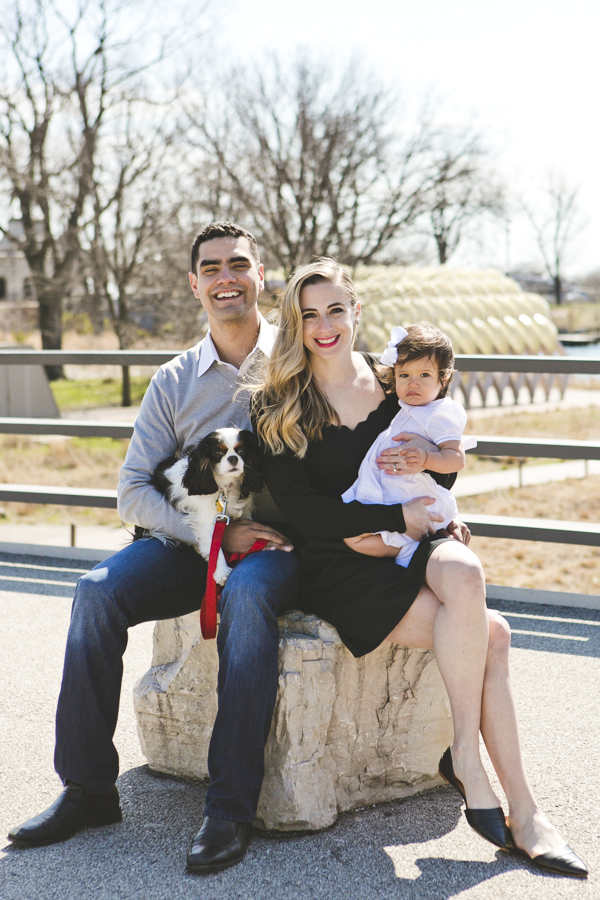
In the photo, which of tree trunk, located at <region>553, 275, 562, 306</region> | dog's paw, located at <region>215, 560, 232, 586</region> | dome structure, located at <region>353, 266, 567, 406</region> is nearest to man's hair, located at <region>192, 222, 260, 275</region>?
dog's paw, located at <region>215, 560, 232, 586</region>

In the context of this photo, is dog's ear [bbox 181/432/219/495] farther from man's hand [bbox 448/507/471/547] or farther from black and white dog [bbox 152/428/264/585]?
man's hand [bbox 448/507/471/547]

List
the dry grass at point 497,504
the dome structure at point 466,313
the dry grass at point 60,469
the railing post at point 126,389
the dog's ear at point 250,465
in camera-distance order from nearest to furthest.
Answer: the dog's ear at point 250,465 → the dry grass at point 497,504 → the dry grass at point 60,469 → the railing post at point 126,389 → the dome structure at point 466,313

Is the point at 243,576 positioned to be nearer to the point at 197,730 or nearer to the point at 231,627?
the point at 231,627

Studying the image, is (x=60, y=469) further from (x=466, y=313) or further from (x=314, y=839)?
(x=466, y=313)

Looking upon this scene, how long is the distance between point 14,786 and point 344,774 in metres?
1.20

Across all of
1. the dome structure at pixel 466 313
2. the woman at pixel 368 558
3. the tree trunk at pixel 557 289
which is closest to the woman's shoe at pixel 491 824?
the woman at pixel 368 558

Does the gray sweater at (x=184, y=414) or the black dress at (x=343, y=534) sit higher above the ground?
the gray sweater at (x=184, y=414)

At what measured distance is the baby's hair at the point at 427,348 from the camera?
288 centimetres

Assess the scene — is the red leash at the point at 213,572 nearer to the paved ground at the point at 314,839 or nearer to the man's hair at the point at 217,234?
the paved ground at the point at 314,839

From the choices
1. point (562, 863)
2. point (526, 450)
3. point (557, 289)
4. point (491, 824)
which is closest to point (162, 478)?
point (491, 824)

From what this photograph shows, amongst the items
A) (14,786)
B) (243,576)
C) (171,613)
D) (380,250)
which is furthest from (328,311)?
(380,250)

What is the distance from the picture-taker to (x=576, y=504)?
8.86m

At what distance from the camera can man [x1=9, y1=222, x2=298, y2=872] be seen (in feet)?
8.21

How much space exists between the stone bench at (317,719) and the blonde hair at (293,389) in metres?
0.64
